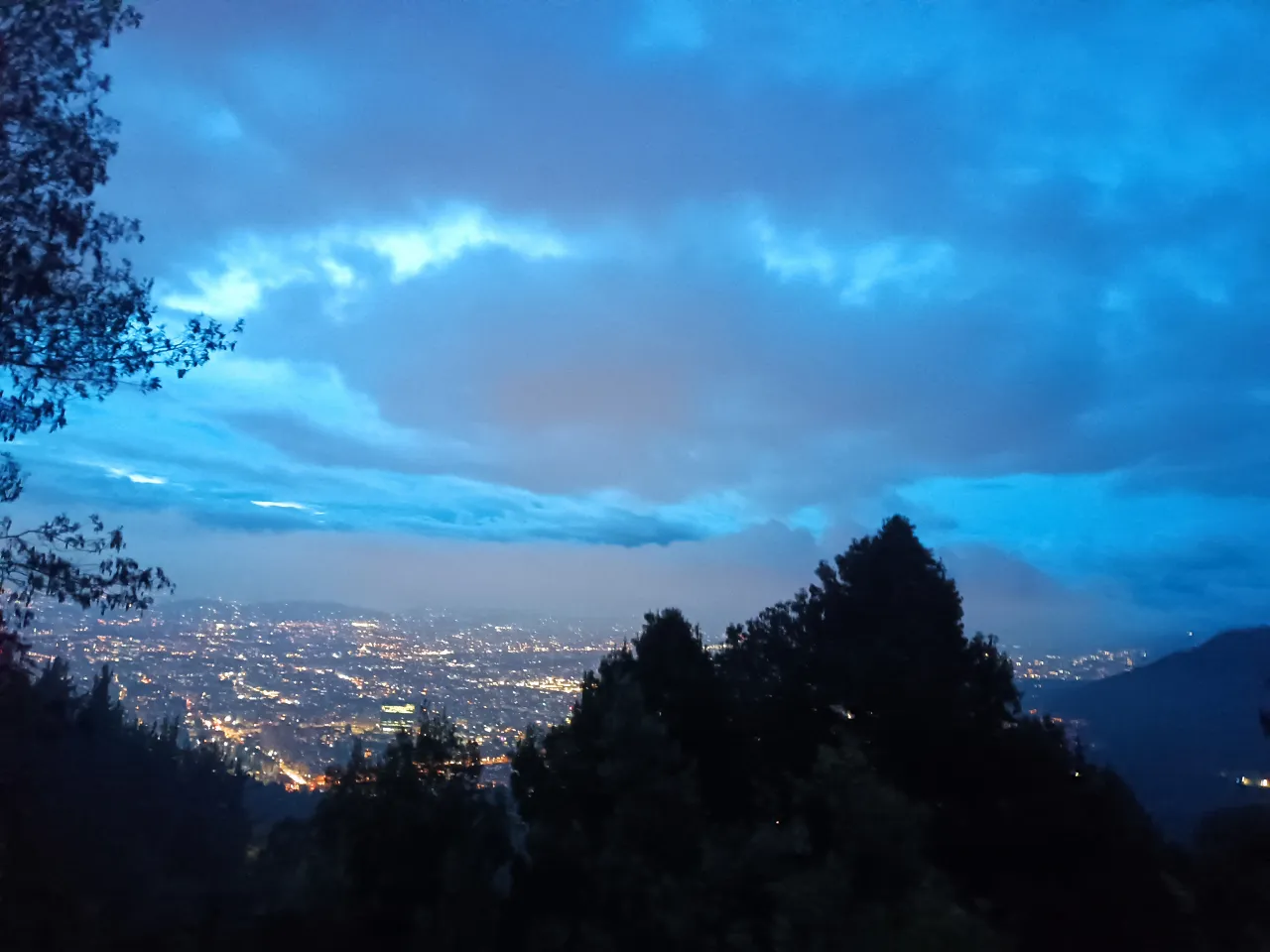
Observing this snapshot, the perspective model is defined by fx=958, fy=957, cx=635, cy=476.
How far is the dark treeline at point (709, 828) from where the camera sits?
33.6ft

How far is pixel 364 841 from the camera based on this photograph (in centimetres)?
1489

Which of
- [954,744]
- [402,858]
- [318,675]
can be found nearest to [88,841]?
[402,858]

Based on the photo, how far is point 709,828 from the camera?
1366cm

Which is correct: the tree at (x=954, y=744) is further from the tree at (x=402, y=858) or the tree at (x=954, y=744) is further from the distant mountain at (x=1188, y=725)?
the tree at (x=402, y=858)

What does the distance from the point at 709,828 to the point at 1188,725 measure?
17557 mm

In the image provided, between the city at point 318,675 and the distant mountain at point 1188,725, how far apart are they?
2.62m

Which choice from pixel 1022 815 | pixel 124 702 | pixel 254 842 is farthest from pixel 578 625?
pixel 1022 815

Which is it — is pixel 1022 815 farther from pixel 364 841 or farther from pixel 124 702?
pixel 124 702

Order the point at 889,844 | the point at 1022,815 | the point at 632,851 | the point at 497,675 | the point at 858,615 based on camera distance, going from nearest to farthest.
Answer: the point at 889,844
the point at 632,851
the point at 1022,815
the point at 858,615
the point at 497,675

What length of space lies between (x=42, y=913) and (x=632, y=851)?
7.08m

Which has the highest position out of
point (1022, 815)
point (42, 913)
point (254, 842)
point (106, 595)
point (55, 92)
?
point (55, 92)

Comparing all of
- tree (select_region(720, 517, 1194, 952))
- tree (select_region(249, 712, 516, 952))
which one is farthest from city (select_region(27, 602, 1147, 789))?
tree (select_region(720, 517, 1194, 952))

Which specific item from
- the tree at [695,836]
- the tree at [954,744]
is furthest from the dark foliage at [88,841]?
the tree at [954,744]

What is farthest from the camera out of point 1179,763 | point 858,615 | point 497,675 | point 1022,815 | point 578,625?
point 578,625
